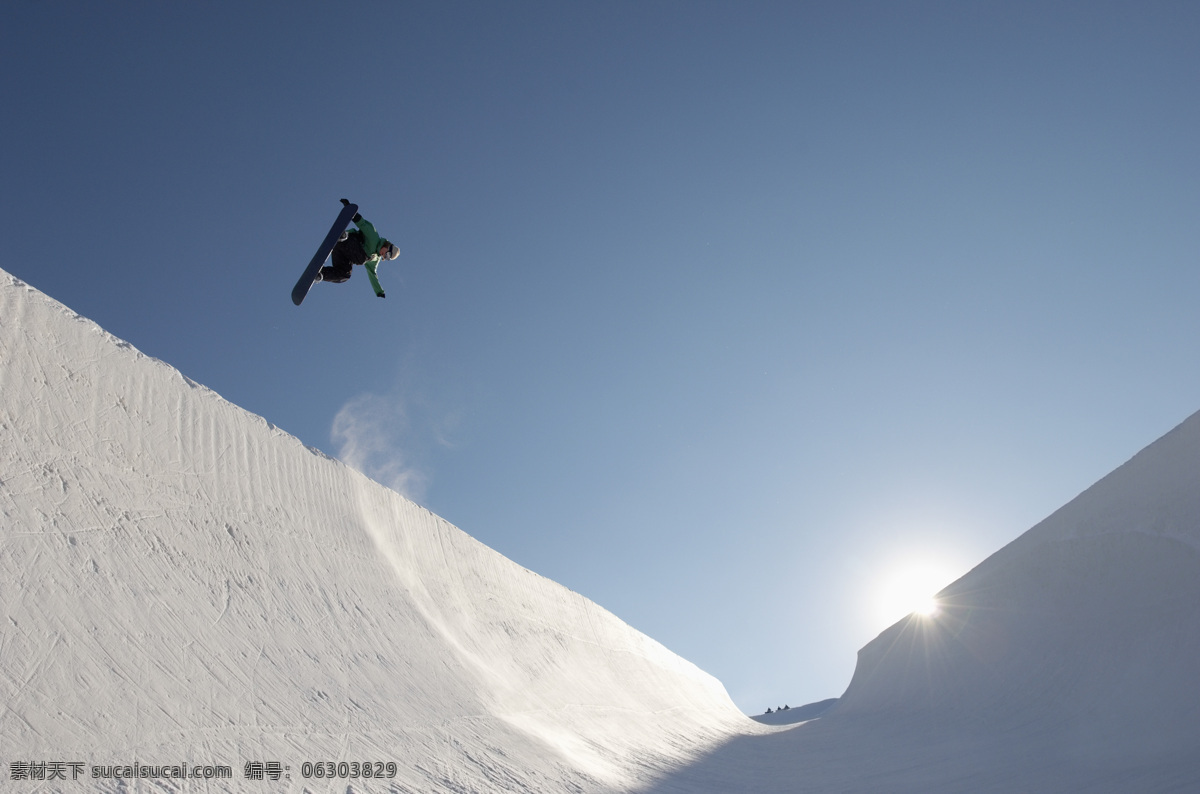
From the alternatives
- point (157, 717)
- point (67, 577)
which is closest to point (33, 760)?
point (157, 717)

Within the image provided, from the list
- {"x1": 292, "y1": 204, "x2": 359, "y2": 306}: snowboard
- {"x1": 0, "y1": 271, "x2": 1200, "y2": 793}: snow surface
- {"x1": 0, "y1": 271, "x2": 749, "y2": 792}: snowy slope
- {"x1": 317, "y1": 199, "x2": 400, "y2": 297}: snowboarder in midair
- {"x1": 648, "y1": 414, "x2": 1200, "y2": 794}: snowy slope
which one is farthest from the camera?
{"x1": 648, "y1": 414, "x2": 1200, "y2": 794}: snowy slope

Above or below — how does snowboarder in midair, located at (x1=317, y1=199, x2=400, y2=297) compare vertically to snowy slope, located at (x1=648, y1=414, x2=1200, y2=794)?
above

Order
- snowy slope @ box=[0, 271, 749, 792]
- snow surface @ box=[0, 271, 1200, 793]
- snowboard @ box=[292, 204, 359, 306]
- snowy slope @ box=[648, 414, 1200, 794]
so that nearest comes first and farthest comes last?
snowy slope @ box=[0, 271, 749, 792], snow surface @ box=[0, 271, 1200, 793], snowboard @ box=[292, 204, 359, 306], snowy slope @ box=[648, 414, 1200, 794]

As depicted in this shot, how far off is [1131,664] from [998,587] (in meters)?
4.57

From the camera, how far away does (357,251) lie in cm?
540

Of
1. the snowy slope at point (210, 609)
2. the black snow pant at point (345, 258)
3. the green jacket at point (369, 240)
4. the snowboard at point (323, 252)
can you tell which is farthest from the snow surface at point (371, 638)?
the green jacket at point (369, 240)

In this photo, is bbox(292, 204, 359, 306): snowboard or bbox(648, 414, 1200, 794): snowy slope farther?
bbox(648, 414, 1200, 794): snowy slope

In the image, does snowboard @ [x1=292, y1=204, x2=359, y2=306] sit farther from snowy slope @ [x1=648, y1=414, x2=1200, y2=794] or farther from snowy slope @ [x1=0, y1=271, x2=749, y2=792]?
snowy slope @ [x1=648, y1=414, x2=1200, y2=794]

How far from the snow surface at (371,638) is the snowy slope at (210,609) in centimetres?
2

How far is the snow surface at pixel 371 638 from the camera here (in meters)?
3.81

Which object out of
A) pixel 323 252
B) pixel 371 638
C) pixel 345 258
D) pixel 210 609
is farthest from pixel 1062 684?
pixel 323 252

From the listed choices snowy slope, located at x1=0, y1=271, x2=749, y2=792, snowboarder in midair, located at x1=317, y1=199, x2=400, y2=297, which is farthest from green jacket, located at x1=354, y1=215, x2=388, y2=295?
→ snowy slope, located at x1=0, y1=271, x2=749, y2=792

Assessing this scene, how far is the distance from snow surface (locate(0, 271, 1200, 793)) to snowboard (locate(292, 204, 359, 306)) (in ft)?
4.62

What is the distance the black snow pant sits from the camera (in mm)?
5391
